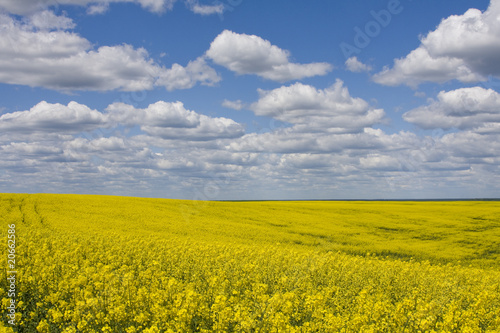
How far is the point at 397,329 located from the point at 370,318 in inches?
19.6

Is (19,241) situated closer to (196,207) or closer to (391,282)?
(391,282)

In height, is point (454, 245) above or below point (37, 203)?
below

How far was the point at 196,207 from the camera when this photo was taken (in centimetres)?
3002

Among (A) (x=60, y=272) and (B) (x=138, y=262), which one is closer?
(A) (x=60, y=272)

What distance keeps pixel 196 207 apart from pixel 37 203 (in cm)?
1140

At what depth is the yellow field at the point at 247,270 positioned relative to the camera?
20.0 feet

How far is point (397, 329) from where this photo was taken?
603 cm

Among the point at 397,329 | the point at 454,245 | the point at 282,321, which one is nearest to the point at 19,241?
the point at 282,321

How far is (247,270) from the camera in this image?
9.49 meters

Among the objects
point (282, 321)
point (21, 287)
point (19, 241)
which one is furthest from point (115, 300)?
point (19, 241)

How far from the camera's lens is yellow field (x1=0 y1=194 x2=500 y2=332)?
6.10 meters

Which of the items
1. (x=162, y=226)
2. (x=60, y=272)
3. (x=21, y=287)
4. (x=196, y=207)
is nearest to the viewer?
(x=21, y=287)

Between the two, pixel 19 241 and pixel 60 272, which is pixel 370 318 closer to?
pixel 60 272

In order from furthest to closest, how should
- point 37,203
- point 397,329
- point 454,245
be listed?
point 37,203 < point 454,245 < point 397,329
